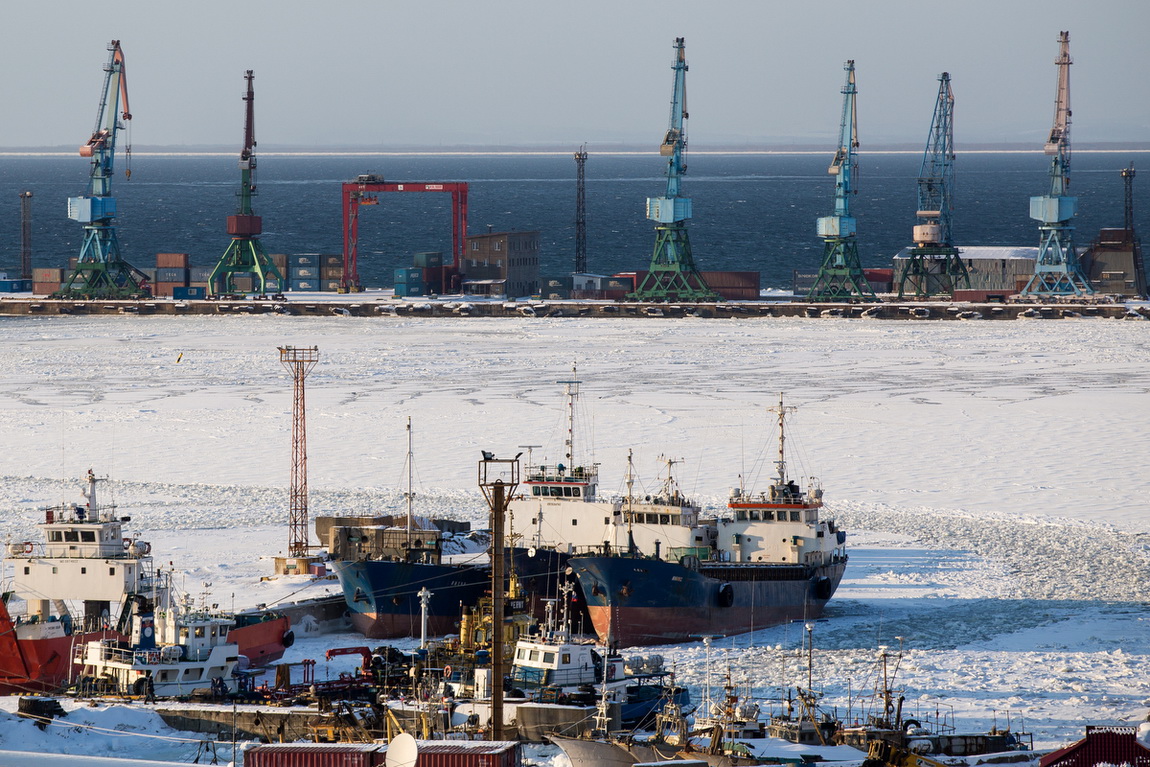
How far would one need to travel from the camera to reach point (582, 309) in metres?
105

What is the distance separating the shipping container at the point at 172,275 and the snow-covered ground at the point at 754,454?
105 ft

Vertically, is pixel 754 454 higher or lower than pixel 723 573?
higher

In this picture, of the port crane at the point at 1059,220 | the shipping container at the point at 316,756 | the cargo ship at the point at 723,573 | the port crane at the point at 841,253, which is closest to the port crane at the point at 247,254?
the port crane at the point at 841,253

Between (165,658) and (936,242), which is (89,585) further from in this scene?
(936,242)

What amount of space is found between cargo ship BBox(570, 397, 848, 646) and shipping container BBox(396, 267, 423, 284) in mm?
78775

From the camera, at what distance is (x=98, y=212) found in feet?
373

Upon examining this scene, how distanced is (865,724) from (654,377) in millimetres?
43391

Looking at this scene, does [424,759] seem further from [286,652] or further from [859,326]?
[859,326]

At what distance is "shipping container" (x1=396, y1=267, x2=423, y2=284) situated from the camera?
377 feet

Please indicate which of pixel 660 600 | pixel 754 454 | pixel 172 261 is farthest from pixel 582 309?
pixel 660 600

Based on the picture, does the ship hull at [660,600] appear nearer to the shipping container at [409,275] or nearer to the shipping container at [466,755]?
the shipping container at [466,755]

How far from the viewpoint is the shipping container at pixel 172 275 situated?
12068 centimetres

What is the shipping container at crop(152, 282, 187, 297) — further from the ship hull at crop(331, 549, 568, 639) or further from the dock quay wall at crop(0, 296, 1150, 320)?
the ship hull at crop(331, 549, 568, 639)

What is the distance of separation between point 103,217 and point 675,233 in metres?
38.5
